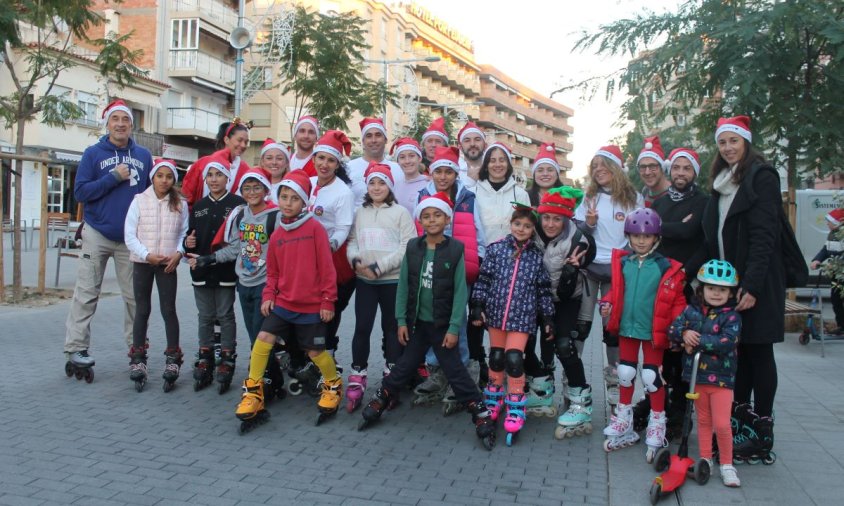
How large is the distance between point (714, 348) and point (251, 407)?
3.14m

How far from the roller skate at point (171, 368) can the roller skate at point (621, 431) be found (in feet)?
11.6

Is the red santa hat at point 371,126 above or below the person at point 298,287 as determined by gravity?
above

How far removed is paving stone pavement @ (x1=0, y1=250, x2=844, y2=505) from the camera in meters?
4.32

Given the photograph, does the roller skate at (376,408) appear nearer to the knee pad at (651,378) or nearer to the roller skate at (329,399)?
the roller skate at (329,399)

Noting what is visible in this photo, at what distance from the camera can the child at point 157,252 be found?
639 centimetres

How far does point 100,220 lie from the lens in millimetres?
6664

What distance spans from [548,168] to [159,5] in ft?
123

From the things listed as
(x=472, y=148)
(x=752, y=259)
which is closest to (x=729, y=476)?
(x=752, y=259)

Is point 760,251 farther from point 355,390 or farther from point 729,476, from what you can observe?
point 355,390

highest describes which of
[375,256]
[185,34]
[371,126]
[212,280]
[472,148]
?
[185,34]

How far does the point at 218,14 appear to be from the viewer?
41406 mm

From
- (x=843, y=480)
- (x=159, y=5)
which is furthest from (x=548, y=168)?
(x=159, y=5)

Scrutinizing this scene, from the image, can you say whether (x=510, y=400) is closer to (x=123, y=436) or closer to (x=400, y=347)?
(x=400, y=347)

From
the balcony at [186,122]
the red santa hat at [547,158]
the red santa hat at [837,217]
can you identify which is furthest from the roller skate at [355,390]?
the balcony at [186,122]
